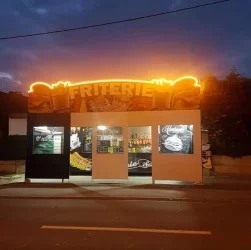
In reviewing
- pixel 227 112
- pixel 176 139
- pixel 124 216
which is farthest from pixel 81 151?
pixel 227 112

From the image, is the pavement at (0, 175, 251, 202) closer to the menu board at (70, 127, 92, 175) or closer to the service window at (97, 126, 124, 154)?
the menu board at (70, 127, 92, 175)

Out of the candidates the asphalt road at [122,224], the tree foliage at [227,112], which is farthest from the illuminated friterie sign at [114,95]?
the tree foliage at [227,112]

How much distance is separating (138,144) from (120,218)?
789cm

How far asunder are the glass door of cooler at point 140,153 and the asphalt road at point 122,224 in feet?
16.3

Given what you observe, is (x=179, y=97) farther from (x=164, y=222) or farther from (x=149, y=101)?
(x=164, y=222)

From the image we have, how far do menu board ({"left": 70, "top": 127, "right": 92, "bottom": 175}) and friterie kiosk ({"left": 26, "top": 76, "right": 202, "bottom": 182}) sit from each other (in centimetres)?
6

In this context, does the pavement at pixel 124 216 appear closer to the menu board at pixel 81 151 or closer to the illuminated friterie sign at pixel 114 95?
the menu board at pixel 81 151

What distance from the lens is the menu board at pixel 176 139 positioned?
14.4m

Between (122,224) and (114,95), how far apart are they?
7.74m

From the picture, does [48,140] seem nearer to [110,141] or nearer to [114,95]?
[110,141]

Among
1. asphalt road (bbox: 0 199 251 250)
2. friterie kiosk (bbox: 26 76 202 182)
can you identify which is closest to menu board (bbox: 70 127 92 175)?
friterie kiosk (bbox: 26 76 202 182)

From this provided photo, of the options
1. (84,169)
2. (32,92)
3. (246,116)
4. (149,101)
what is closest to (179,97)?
(149,101)

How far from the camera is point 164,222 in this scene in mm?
8258

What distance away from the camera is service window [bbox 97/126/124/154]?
50.0 ft
